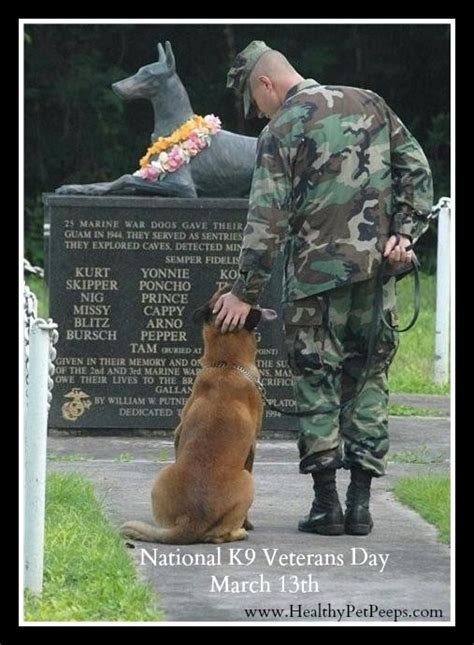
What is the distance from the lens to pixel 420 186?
6.16m

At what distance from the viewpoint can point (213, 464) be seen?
5.94m

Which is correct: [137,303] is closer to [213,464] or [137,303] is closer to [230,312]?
[230,312]

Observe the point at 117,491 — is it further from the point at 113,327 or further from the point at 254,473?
the point at 113,327

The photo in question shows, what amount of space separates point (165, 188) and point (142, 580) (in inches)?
143

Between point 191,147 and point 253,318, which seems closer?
point 253,318

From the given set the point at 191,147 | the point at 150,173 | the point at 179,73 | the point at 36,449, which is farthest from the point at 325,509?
the point at 179,73

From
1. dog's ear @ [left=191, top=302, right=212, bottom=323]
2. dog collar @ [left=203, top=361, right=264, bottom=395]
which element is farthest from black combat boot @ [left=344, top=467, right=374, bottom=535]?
dog's ear @ [left=191, top=302, right=212, bottom=323]

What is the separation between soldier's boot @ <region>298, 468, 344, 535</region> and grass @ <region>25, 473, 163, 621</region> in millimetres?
840

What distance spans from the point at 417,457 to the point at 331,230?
2.30 metres

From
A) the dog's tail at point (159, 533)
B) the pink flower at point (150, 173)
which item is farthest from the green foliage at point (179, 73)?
the dog's tail at point (159, 533)

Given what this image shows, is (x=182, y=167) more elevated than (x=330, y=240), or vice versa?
(x=182, y=167)

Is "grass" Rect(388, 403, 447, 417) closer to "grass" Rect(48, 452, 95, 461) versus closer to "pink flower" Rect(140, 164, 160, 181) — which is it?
"pink flower" Rect(140, 164, 160, 181)

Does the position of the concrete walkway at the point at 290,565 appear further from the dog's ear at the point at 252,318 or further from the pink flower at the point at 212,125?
the pink flower at the point at 212,125

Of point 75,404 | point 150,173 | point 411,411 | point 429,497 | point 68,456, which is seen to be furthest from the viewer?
point 411,411
